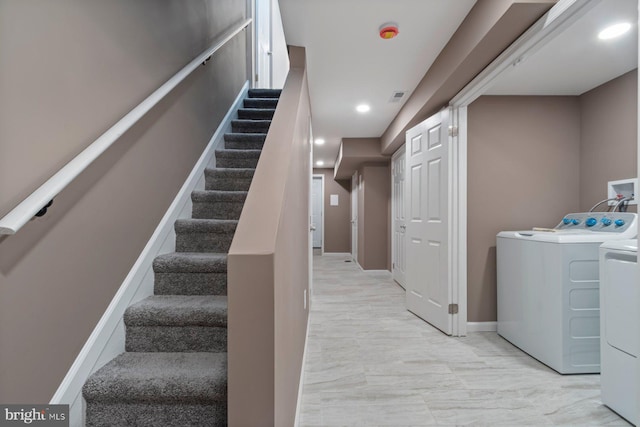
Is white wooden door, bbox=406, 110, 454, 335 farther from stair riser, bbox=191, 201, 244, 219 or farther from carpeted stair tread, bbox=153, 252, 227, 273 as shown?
carpeted stair tread, bbox=153, 252, 227, 273

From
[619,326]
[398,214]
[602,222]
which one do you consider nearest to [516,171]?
[602,222]

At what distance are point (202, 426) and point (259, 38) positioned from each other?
4893mm

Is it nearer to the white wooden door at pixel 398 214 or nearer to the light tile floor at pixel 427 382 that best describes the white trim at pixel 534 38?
the light tile floor at pixel 427 382

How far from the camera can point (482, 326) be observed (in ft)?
8.96

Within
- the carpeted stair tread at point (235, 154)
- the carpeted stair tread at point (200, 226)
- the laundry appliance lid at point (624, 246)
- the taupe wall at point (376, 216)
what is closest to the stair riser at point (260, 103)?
the carpeted stair tread at point (235, 154)

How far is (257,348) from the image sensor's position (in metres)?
0.81

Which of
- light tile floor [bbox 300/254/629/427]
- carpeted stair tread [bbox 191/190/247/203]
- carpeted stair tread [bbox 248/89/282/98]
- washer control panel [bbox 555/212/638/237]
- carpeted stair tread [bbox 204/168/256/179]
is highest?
carpeted stair tread [bbox 248/89/282/98]

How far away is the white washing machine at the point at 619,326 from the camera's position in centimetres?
153

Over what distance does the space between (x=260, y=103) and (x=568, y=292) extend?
3.29 m

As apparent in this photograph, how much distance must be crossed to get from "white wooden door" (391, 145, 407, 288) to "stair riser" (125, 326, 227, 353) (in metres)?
3.48

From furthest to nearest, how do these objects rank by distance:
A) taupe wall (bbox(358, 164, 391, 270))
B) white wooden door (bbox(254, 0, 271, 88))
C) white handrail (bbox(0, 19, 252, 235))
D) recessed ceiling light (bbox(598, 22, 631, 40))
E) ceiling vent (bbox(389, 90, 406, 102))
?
taupe wall (bbox(358, 164, 391, 270))
white wooden door (bbox(254, 0, 271, 88))
ceiling vent (bbox(389, 90, 406, 102))
recessed ceiling light (bbox(598, 22, 631, 40))
white handrail (bbox(0, 19, 252, 235))

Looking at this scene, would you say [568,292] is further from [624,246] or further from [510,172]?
[510,172]

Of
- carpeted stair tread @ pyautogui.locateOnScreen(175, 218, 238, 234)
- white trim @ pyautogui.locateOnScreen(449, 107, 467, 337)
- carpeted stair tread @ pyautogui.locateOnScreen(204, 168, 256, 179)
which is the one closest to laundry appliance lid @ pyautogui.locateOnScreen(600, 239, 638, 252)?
white trim @ pyautogui.locateOnScreen(449, 107, 467, 337)

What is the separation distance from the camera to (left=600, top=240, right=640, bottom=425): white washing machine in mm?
1527
